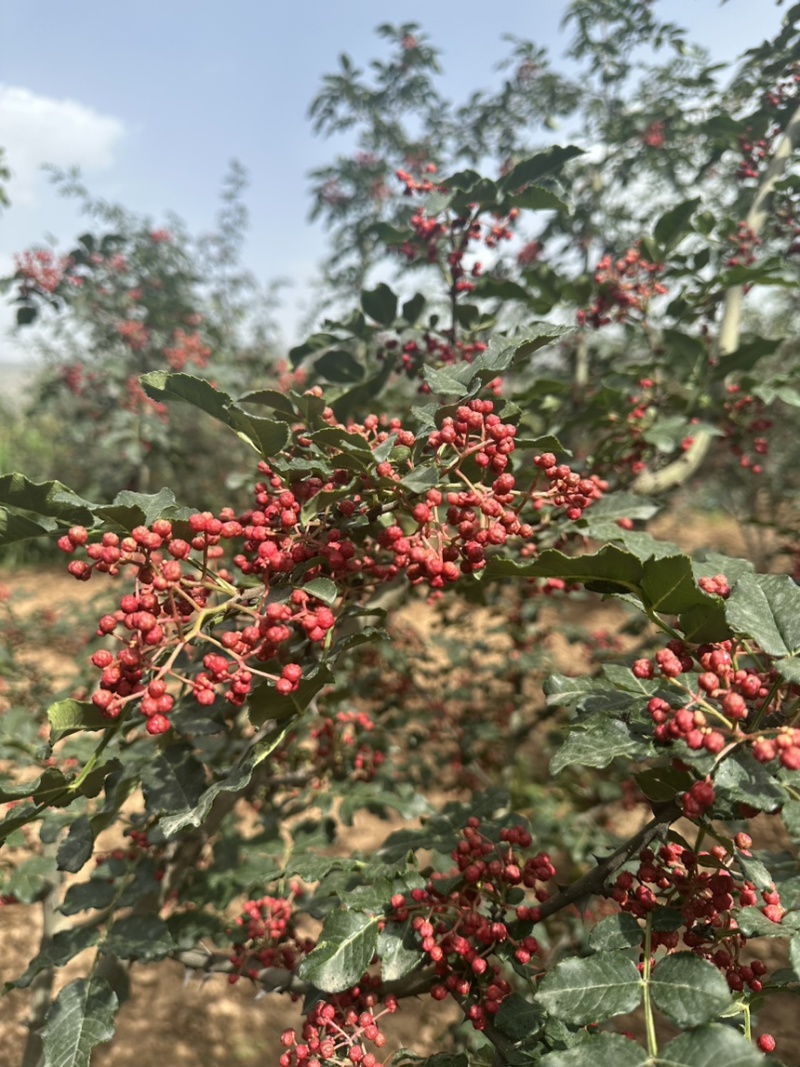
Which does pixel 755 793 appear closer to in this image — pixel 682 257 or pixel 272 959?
A: pixel 272 959

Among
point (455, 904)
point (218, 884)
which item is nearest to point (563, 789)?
point (218, 884)

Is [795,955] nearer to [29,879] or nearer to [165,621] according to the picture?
[165,621]

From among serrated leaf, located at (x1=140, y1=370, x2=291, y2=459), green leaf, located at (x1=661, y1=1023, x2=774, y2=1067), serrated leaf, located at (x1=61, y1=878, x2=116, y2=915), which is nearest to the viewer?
green leaf, located at (x1=661, y1=1023, x2=774, y2=1067)

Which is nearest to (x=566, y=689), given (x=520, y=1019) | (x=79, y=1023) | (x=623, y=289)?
(x=520, y=1019)

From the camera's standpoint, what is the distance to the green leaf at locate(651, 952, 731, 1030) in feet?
2.88

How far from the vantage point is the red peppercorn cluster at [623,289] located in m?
2.38

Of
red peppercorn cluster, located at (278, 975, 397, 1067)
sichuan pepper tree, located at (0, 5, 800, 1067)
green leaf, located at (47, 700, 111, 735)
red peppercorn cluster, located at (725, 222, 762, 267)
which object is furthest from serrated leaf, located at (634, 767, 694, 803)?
red peppercorn cluster, located at (725, 222, 762, 267)

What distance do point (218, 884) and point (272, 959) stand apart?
1.28 ft

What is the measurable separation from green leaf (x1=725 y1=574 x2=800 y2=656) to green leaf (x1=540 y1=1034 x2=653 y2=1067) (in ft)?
1.97

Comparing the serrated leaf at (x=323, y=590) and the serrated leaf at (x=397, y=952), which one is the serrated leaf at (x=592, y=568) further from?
the serrated leaf at (x=397, y=952)

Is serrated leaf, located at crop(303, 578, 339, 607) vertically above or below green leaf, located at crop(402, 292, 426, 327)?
below

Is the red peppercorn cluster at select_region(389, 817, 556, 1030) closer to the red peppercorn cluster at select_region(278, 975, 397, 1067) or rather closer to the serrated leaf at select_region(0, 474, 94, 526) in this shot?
the red peppercorn cluster at select_region(278, 975, 397, 1067)

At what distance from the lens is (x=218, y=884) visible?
6.72ft

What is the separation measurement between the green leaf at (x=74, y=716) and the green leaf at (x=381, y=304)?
1.43 meters
